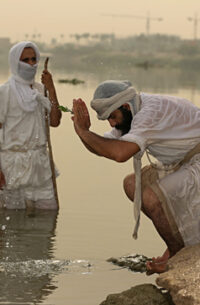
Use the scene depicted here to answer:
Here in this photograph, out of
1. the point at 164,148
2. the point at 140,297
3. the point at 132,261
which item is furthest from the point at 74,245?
the point at 140,297

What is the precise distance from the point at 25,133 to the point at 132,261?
230 cm

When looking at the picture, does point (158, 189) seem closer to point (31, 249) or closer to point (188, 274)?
point (188, 274)

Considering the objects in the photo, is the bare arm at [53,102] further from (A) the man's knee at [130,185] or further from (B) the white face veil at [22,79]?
(A) the man's knee at [130,185]

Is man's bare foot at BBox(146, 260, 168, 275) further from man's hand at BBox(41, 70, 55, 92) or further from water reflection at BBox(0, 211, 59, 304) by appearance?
man's hand at BBox(41, 70, 55, 92)

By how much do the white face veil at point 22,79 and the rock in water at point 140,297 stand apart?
3374mm

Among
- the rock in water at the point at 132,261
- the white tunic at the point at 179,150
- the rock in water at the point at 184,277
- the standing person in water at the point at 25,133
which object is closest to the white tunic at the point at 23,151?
the standing person in water at the point at 25,133

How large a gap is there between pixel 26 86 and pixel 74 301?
350cm

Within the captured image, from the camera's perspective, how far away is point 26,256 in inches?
329

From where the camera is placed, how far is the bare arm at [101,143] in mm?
7160

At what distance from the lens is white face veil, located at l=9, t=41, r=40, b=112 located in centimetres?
990

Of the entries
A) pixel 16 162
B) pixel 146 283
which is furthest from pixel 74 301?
pixel 16 162

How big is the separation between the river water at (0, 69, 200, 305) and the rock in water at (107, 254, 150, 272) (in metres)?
0.08

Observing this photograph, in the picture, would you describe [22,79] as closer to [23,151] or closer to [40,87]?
[40,87]

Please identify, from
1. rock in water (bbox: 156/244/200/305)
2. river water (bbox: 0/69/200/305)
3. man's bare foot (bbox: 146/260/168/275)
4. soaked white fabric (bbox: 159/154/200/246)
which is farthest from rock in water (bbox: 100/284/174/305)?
soaked white fabric (bbox: 159/154/200/246)
